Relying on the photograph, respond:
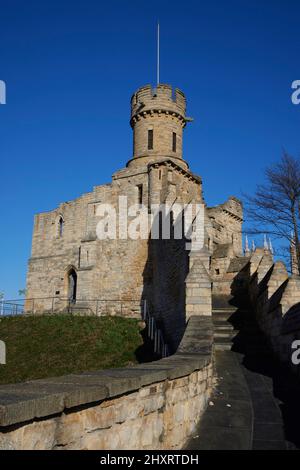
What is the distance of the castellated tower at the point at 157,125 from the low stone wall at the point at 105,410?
986 inches

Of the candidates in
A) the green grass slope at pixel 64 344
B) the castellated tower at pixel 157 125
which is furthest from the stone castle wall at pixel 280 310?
the castellated tower at pixel 157 125

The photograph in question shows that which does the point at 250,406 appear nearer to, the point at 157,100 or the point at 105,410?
the point at 105,410

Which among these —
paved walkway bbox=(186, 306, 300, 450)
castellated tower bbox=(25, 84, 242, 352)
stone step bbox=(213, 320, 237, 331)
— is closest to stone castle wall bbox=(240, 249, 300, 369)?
paved walkway bbox=(186, 306, 300, 450)

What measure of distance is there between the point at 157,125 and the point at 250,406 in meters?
25.9

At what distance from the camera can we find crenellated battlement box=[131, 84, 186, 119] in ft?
98.0

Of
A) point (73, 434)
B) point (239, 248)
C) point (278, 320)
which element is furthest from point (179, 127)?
point (73, 434)

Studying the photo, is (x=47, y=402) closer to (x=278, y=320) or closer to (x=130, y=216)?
(x=278, y=320)

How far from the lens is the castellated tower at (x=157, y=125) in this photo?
96.3 ft

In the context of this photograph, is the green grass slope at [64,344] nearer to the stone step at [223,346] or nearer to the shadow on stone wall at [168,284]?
the shadow on stone wall at [168,284]

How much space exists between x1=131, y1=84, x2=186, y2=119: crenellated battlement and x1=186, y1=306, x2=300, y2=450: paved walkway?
78.1 feet

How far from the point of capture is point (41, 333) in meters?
19.8

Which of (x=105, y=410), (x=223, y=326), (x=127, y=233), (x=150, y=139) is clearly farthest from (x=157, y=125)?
(x=105, y=410)

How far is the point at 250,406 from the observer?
598 cm

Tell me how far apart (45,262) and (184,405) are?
27983 mm
